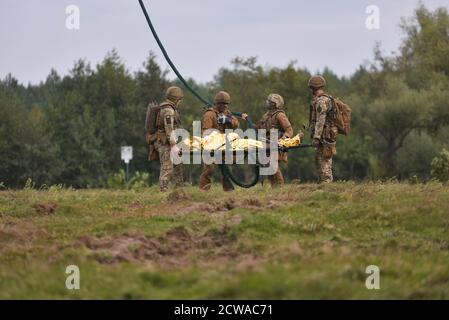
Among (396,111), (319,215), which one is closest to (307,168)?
(396,111)

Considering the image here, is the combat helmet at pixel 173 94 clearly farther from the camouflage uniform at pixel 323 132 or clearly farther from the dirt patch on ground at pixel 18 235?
the dirt patch on ground at pixel 18 235

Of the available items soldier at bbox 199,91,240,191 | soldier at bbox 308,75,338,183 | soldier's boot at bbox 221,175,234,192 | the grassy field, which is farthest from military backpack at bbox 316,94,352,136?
the grassy field

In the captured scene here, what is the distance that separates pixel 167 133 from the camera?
2284 cm

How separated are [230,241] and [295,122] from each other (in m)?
48.9

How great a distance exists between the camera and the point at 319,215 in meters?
16.8

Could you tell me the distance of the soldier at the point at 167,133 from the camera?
22844mm

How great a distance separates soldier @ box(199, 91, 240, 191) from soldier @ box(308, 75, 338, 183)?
5.92 feet

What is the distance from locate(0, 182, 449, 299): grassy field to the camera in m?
12.6

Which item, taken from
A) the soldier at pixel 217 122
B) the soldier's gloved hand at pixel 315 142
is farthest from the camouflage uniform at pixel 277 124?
the soldier at pixel 217 122

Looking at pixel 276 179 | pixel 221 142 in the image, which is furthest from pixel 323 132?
pixel 221 142

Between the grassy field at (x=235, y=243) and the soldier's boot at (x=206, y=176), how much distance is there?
2228 millimetres

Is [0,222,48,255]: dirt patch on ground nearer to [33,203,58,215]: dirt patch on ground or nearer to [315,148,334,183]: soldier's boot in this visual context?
[33,203,58,215]: dirt patch on ground

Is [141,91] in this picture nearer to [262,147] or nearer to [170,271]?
[262,147]

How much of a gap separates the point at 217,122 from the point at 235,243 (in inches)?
316
